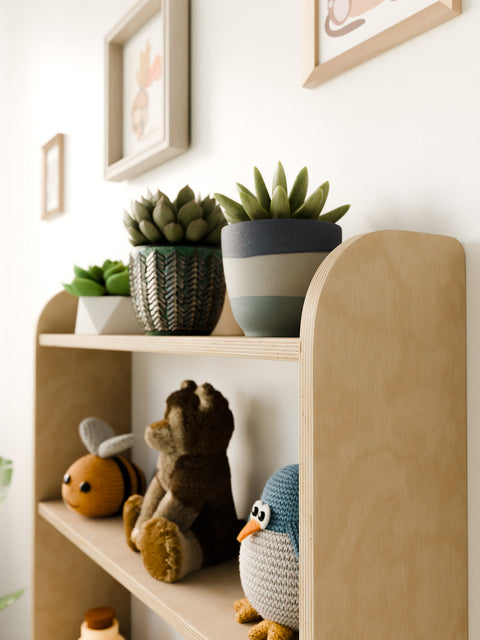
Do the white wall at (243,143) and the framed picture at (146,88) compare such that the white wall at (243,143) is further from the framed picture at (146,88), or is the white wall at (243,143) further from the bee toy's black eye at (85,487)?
the bee toy's black eye at (85,487)

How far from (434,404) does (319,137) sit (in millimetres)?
397

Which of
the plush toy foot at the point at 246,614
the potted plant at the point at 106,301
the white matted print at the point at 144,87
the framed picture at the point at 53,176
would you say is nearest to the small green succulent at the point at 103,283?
the potted plant at the point at 106,301

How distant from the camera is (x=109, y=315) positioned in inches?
36.3

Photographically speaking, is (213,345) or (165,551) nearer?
(213,345)

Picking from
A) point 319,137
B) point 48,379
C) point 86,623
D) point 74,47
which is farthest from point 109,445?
point 74,47

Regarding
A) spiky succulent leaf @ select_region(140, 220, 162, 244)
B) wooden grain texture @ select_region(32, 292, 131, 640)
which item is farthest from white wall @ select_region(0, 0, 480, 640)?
spiky succulent leaf @ select_region(140, 220, 162, 244)

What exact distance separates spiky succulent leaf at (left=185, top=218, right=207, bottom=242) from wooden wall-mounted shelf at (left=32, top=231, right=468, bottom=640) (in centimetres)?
15

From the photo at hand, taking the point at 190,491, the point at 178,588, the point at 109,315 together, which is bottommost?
the point at 178,588

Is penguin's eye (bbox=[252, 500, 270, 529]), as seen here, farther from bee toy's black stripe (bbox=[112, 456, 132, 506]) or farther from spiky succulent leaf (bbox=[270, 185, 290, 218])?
bee toy's black stripe (bbox=[112, 456, 132, 506])

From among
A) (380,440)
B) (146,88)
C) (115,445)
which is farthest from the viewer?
(146,88)

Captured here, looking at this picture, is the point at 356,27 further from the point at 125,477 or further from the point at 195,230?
the point at 125,477

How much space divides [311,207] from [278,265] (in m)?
0.08

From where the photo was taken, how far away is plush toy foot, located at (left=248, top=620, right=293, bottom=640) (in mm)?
573

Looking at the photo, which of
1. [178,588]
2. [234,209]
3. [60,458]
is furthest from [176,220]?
[60,458]
